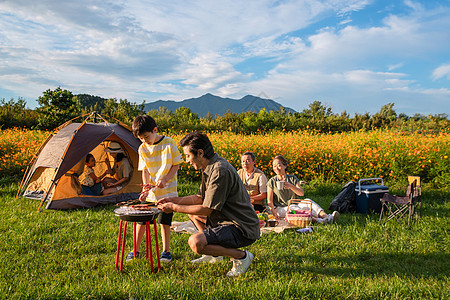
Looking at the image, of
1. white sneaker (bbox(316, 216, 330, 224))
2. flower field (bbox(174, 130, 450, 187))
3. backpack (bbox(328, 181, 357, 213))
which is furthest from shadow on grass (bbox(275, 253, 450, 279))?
flower field (bbox(174, 130, 450, 187))

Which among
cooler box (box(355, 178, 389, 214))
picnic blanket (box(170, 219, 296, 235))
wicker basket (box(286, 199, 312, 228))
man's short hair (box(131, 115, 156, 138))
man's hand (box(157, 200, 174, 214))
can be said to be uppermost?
man's short hair (box(131, 115, 156, 138))

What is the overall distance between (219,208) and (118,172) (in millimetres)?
4946

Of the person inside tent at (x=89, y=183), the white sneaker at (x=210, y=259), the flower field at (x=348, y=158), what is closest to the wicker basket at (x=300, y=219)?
the white sneaker at (x=210, y=259)

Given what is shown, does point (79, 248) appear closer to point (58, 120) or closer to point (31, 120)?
point (58, 120)

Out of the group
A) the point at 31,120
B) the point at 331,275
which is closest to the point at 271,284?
the point at 331,275

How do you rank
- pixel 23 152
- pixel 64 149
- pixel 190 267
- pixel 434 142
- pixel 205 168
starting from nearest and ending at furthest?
pixel 205 168 < pixel 190 267 < pixel 64 149 < pixel 434 142 < pixel 23 152

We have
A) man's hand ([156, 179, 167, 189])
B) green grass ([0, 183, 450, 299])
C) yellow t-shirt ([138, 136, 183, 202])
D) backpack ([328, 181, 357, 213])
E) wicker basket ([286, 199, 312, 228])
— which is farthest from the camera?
backpack ([328, 181, 357, 213])

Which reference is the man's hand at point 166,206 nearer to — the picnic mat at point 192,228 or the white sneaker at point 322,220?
the picnic mat at point 192,228

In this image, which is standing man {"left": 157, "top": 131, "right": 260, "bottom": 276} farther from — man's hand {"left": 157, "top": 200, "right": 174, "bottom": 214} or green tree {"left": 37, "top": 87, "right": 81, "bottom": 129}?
green tree {"left": 37, "top": 87, "right": 81, "bottom": 129}

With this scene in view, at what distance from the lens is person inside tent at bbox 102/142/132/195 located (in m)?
7.30

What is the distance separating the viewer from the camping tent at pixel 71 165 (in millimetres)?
6344

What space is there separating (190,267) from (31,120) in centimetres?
1611

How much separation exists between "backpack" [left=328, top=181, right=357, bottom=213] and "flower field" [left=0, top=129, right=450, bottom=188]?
2.03 m

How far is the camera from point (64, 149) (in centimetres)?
646
